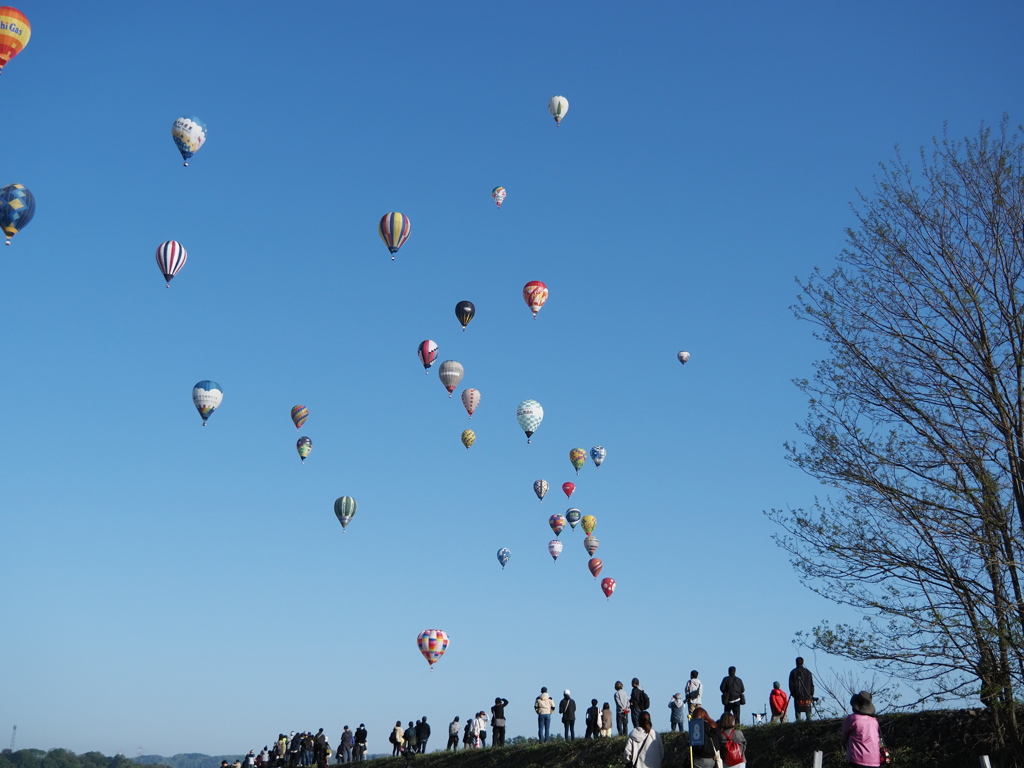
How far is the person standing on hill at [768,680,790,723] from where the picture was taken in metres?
24.5

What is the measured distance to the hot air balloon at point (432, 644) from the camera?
5088 cm

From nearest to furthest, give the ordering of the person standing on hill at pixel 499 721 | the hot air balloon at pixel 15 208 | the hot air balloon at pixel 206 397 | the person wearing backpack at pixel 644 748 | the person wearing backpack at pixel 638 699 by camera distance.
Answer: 1. the person wearing backpack at pixel 644 748
2. the person wearing backpack at pixel 638 699
3. the person standing on hill at pixel 499 721
4. the hot air balloon at pixel 15 208
5. the hot air balloon at pixel 206 397

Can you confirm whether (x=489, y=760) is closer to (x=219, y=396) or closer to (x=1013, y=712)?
(x=1013, y=712)

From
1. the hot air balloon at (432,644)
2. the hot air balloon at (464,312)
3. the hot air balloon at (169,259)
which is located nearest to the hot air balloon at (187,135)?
the hot air balloon at (169,259)

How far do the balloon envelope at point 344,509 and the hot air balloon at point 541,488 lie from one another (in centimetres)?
1459

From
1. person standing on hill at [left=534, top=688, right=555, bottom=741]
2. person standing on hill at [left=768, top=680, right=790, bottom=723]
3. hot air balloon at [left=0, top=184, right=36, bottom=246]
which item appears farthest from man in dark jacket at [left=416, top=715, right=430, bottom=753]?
hot air balloon at [left=0, top=184, right=36, bottom=246]

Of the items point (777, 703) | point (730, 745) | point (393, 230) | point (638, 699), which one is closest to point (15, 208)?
point (393, 230)

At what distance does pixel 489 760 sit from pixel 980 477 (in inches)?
867

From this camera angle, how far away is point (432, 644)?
5094 centimetres

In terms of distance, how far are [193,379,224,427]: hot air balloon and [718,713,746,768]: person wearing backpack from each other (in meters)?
45.3

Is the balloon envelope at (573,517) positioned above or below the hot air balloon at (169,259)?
below

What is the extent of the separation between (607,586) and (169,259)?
3533 cm

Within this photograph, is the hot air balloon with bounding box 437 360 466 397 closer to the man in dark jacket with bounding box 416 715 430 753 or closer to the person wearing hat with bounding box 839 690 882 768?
the man in dark jacket with bounding box 416 715 430 753

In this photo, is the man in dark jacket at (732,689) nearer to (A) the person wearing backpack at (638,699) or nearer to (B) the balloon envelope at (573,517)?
(A) the person wearing backpack at (638,699)
